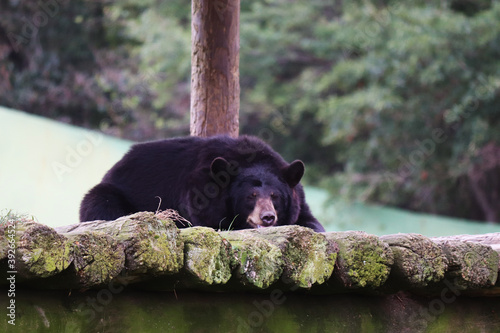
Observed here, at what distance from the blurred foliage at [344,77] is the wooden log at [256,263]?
10.2 meters

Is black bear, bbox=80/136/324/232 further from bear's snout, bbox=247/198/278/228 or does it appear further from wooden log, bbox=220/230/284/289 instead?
wooden log, bbox=220/230/284/289

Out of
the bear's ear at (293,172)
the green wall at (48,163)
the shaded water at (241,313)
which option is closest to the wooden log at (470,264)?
the shaded water at (241,313)

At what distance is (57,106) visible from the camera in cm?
1388

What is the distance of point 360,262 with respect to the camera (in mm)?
2709

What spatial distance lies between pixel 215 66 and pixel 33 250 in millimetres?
3712

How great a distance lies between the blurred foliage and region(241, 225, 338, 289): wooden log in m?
9.99

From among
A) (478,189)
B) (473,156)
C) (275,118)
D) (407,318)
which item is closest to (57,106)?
(275,118)

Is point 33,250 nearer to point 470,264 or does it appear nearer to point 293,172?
point 470,264

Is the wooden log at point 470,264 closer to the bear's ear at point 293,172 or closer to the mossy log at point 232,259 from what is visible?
the mossy log at point 232,259

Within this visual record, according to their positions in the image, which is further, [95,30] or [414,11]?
[95,30]

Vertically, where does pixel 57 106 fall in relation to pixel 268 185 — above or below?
below

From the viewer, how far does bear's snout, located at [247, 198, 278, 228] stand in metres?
4.73

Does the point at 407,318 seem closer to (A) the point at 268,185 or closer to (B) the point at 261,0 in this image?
(A) the point at 268,185

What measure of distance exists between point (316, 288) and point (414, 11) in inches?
462
